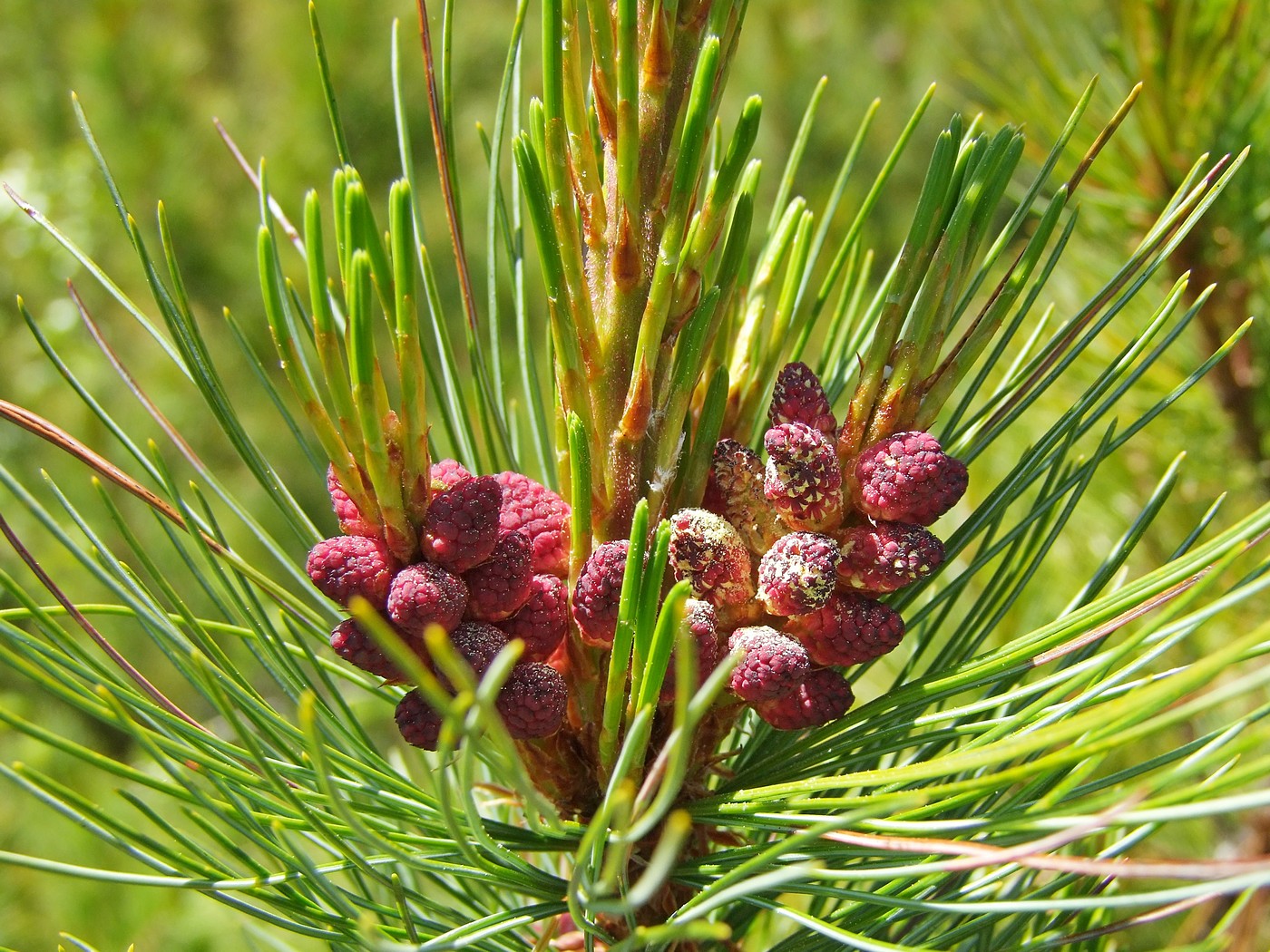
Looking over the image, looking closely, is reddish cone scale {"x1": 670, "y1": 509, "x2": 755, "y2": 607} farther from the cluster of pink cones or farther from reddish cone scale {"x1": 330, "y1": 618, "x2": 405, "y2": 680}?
reddish cone scale {"x1": 330, "y1": 618, "x2": 405, "y2": 680}

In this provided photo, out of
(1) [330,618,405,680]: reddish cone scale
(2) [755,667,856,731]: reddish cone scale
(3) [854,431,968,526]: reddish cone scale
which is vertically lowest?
(2) [755,667,856,731]: reddish cone scale

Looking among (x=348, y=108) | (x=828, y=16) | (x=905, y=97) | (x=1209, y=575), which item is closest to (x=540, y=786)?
(x=1209, y=575)

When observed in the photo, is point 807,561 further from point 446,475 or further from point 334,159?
point 334,159

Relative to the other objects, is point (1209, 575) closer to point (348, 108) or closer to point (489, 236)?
point (489, 236)

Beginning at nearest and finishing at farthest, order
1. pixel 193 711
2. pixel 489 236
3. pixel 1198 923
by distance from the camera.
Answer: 1. pixel 489 236
2. pixel 1198 923
3. pixel 193 711

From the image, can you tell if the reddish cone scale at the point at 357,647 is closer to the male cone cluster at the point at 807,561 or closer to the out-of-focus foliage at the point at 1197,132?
the male cone cluster at the point at 807,561

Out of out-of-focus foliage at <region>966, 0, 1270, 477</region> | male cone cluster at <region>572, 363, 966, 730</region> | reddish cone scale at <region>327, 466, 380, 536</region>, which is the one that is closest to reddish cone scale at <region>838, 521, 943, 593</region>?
male cone cluster at <region>572, 363, 966, 730</region>
